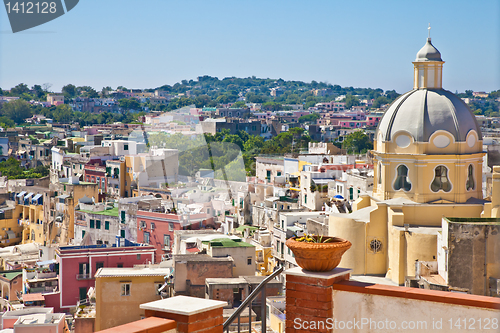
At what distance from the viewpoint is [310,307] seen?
4.10 m

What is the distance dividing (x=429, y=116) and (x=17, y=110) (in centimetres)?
8362

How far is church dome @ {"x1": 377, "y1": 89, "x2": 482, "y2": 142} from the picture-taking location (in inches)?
551

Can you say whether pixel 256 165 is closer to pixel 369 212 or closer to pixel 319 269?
pixel 369 212

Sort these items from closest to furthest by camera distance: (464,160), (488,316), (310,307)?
(488,316), (310,307), (464,160)

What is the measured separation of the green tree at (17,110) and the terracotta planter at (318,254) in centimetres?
8667

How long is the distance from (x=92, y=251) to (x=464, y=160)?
12.0 metres

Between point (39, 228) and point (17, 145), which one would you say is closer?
point (39, 228)

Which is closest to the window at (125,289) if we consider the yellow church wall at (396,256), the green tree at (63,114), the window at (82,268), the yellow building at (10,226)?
the window at (82,268)

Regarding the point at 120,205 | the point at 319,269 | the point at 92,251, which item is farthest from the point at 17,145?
the point at 319,269

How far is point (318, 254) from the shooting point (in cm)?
404

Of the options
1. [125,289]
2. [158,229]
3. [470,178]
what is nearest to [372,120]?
[158,229]

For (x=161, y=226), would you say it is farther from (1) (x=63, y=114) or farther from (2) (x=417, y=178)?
(1) (x=63, y=114)

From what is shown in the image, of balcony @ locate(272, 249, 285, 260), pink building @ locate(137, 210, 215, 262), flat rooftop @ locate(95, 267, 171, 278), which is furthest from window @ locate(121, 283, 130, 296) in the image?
pink building @ locate(137, 210, 215, 262)

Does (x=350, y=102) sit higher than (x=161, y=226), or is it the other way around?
(x=350, y=102)
